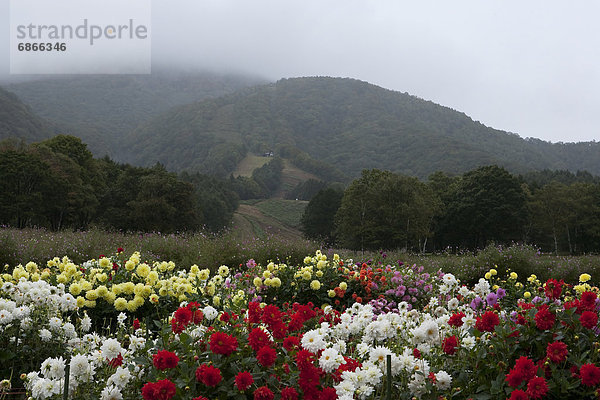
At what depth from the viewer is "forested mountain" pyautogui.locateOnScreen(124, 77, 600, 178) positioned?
3460 inches

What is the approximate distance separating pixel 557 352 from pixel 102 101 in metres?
177

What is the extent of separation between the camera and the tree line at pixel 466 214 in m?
35.5

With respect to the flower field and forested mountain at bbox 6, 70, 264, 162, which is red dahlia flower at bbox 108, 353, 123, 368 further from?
forested mountain at bbox 6, 70, 264, 162

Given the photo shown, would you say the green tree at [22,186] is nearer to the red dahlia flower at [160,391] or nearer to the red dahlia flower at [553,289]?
the red dahlia flower at [160,391]

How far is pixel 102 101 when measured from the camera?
159 m

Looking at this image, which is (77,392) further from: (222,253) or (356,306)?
(222,253)

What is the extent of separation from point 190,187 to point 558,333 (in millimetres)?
36759

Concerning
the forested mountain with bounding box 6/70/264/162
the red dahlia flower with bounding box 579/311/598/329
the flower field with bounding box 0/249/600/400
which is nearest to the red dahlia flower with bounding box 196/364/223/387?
the flower field with bounding box 0/249/600/400

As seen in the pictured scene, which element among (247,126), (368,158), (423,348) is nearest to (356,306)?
(423,348)

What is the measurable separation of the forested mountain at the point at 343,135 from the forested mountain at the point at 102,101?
38.0 feet

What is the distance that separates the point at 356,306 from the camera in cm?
358

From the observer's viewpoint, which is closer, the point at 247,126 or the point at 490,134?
the point at 490,134

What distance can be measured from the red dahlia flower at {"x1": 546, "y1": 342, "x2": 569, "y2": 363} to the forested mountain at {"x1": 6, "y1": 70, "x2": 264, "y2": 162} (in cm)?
11316

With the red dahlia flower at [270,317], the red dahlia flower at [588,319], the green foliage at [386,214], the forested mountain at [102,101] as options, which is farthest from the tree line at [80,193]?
the forested mountain at [102,101]
